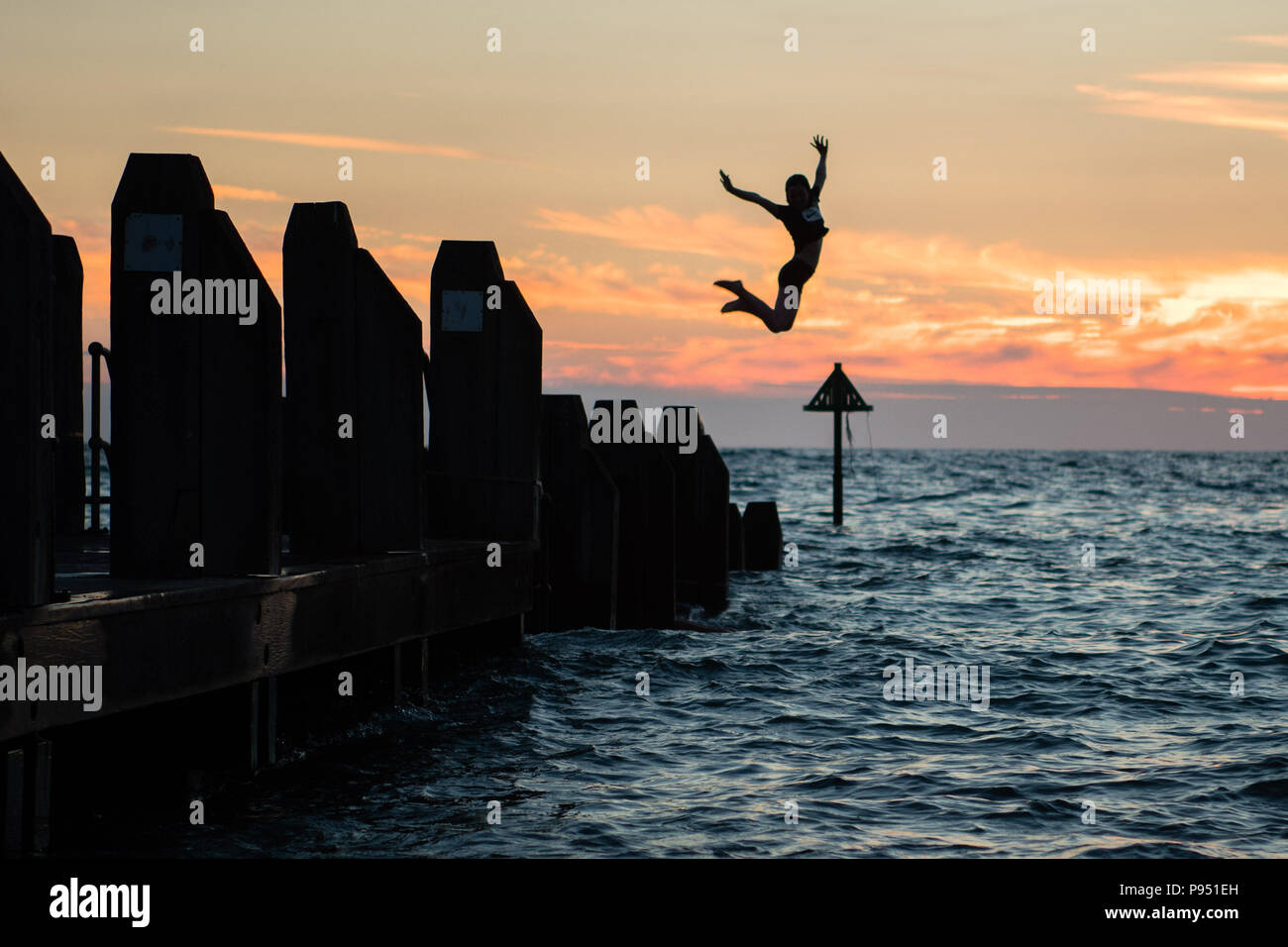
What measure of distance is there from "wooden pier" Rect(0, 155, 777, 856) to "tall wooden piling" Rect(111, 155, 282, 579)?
11mm

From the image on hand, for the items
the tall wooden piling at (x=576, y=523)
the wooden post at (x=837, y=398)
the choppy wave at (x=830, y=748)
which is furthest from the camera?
the wooden post at (x=837, y=398)

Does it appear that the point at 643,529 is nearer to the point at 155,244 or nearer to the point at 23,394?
the point at 155,244

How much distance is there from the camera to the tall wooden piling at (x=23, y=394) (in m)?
5.28

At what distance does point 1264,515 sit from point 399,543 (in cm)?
4505

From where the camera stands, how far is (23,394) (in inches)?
210

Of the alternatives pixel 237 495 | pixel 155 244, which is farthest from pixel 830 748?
pixel 155 244

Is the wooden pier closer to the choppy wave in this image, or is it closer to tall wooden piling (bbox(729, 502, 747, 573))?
the choppy wave

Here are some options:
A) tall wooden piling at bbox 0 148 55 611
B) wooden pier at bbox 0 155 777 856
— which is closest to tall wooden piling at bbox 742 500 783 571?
wooden pier at bbox 0 155 777 856

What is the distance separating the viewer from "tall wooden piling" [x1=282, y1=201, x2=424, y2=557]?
8227 mm

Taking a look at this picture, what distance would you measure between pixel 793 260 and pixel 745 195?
1.04 meters

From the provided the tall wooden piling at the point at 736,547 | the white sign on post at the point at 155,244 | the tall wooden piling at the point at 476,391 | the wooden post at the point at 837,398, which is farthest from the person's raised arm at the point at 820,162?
the wooden post at the point at 837,398

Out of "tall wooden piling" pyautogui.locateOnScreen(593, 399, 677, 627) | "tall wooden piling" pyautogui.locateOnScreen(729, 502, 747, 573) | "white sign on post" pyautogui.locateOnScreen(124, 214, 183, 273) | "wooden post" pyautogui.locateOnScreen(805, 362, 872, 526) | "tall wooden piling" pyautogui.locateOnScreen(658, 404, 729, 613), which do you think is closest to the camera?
"white sign on post" pyautogui.locateOnScreen(124, 214, 183, 273)

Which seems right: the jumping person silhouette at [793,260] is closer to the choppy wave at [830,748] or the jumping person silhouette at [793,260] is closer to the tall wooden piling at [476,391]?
the tall wooden piling at [476,391]

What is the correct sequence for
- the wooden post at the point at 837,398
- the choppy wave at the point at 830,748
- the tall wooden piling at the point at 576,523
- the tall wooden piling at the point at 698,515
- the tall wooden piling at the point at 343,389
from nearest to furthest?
the choppy wave at the point at 830,748, the tall wooden piling at the point at 343,389, the tall wooden piling at the point at 576,523, the tall wooden piling at the point at 698,515, the wooden post at the point at 837,398
